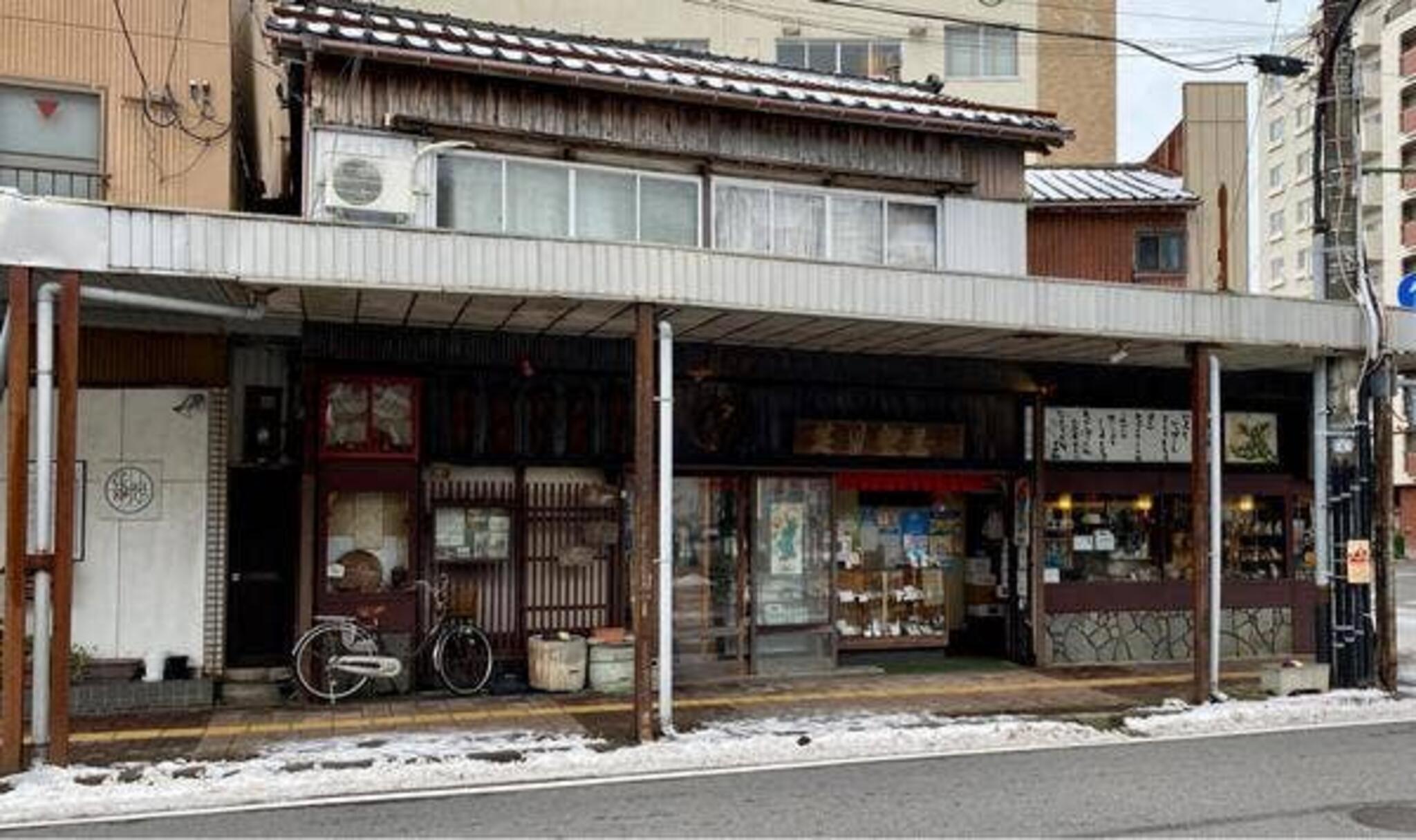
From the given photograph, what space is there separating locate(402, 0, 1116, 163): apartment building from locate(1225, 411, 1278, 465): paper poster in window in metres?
19.5

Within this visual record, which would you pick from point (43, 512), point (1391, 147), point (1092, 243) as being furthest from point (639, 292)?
point (1391, 147)

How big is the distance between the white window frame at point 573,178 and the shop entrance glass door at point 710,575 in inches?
114

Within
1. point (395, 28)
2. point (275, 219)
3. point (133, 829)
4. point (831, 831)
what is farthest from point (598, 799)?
point (395, 28)

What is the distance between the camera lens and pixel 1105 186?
798 inches

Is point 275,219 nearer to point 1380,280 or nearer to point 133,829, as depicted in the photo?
point 133,829

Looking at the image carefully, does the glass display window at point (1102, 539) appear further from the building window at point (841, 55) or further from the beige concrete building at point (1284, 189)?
the beige concrete building at point (1284, 189)

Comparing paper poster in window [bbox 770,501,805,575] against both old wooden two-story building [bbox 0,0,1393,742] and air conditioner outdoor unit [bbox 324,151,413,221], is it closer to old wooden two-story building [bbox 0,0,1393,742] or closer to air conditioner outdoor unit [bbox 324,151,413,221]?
old wooden two-story building [bbox 0,0,1393,742]

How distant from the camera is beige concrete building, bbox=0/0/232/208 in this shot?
12.9 meters

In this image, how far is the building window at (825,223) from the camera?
15.5 meters

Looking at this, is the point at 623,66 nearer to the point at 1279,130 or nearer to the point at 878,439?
the point at 878,439

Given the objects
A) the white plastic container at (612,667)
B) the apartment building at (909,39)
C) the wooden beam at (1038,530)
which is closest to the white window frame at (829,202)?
the wooden beam at (1038,530)

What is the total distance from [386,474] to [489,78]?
4.51m

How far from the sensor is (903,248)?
53.4ft

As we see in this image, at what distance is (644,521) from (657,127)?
5795 millimetres
